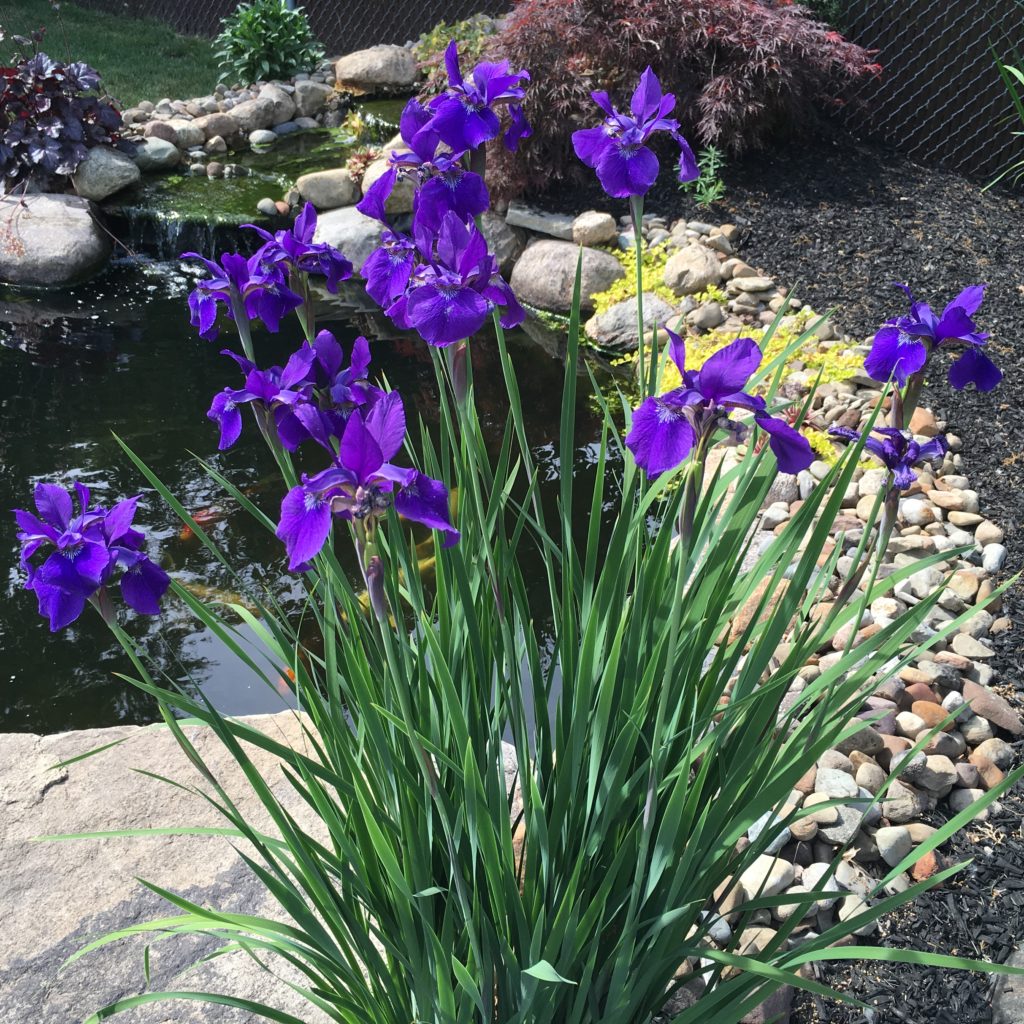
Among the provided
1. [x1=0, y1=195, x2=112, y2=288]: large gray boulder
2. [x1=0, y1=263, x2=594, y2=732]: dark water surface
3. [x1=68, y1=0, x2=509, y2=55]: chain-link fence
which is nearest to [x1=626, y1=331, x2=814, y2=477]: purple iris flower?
[x1=0, y1=263, x2=594, y2=732]: dark water surface

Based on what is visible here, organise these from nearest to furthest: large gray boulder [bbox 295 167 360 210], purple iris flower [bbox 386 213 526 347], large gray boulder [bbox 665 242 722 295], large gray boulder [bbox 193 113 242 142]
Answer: purple iris flower [bbox 386 213 526 347] < large gray boulder [bbox 665 242 722 295] < large gray boulder [bbox 295 167 360 210] < large gray boulder [bbox 193 113 242 142]

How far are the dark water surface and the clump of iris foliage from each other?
4.81ft

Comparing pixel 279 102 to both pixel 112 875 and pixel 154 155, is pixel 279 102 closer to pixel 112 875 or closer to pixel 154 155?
pixel 154 155

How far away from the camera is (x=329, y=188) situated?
21.6ft

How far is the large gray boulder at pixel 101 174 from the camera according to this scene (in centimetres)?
676

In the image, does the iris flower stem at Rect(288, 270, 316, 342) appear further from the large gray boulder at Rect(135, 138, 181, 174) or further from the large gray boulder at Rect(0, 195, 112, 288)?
the large gray boulder at Rect(135, 138, 181, 174)

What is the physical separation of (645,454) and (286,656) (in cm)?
67

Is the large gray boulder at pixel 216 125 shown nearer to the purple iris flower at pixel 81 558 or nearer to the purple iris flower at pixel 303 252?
the purple iris flower at pixel 303 252

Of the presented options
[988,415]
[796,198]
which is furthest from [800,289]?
[988,415]

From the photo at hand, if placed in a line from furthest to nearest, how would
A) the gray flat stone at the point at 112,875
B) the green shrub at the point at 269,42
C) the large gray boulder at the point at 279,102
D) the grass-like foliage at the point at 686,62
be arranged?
the green shrub at the point at 269,42
the large gray boulder at the point at 279,102
the grass-like foliage at the point at 686,62
the gray flat stone at the point at 112,875

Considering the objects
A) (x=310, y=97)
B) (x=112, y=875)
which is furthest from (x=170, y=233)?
(x=112, y=875)

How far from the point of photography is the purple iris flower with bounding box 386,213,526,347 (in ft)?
3.62

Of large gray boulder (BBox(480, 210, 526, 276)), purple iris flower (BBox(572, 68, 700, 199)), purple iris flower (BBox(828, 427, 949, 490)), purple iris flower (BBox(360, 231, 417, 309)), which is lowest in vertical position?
large gray boulder (BBox(480, 210, 526, 276))

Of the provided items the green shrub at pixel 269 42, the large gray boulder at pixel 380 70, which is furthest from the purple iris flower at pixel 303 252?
the green shrub at pixel 269 42
